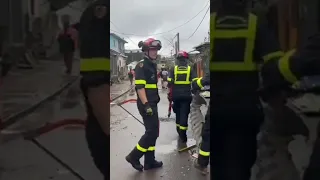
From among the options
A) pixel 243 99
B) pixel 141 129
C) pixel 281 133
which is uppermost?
pixel 243 99

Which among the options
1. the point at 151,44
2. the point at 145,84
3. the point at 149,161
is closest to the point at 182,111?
the point at 149,161

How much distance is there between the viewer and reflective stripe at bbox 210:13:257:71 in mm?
1329

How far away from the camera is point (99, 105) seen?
1.36 metres

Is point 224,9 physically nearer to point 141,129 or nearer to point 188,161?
point 188,161

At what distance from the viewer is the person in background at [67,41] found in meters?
1.32

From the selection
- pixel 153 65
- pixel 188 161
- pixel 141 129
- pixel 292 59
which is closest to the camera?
pixel 292 59

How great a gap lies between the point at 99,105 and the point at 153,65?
9.60ft

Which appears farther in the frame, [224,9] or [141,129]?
[141,129]

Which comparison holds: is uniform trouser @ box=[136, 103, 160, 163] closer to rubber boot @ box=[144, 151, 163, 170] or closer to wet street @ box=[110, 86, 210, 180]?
rubber boot @ box=[144, 151, 163, 170]

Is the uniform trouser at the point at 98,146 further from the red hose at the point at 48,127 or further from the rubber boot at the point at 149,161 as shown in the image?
the rubber boot at the point at 149,161

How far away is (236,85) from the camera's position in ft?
4.44

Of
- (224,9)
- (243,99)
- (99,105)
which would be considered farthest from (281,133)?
(99,105)

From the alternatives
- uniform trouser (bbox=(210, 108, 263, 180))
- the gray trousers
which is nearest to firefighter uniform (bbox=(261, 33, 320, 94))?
uniform trouser (bbox=(210, 108, 263, 180))

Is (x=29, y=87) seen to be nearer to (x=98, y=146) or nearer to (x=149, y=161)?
(x=98, y=146)
